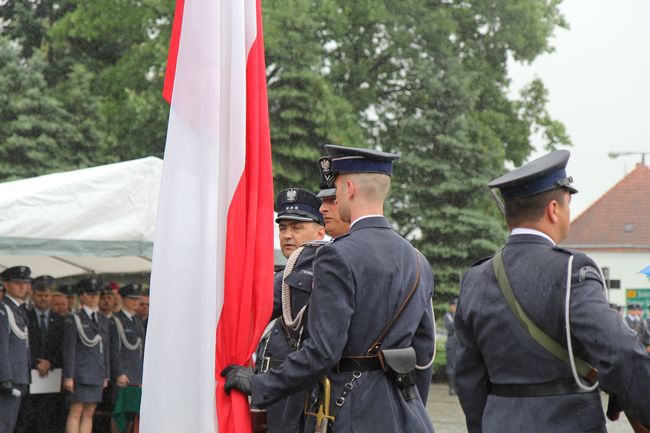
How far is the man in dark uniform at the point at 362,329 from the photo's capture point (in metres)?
4.11

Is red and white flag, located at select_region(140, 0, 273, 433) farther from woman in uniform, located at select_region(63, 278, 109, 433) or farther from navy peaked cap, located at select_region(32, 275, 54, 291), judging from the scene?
navy peaked cap, located at select_region(32, 275, 54, 291)

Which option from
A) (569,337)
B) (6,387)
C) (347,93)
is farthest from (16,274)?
(347,93)

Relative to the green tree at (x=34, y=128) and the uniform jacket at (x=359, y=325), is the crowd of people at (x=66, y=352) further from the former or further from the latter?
the green tree at (x=34, y=128)

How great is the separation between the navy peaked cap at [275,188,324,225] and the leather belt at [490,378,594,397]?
8.42ft

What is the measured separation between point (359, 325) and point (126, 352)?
893 cm

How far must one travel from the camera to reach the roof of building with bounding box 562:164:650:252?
58500mm

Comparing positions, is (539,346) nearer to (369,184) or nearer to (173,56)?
(369,184)

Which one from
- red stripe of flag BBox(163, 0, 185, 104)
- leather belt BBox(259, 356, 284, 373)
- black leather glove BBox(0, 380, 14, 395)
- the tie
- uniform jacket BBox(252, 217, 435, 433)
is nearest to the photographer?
→ uniform jacket BBox(252, 217, 435, 433)

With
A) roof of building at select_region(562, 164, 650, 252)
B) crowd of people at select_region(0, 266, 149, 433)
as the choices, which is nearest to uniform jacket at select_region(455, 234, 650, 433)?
crowd of people at select_region(0, 266, 149, 433)

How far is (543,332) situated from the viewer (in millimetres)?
3617

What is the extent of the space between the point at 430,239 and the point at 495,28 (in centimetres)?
789

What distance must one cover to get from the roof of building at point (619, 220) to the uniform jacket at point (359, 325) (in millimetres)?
54937

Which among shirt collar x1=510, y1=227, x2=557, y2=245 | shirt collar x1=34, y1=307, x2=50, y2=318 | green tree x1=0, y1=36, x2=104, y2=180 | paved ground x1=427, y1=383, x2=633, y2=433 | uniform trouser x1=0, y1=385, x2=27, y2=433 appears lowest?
paved ground x1=427, y1=383, x2=633, y2=433

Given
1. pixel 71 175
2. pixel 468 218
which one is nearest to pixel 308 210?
pixel 71 175
